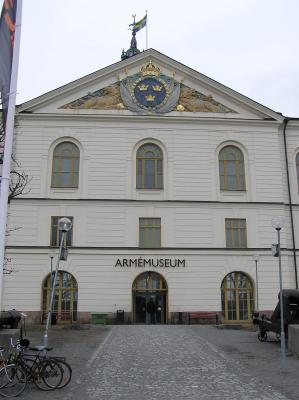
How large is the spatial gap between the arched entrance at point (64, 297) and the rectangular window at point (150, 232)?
5.06 metres

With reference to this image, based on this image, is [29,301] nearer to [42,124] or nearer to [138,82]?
[42,124]

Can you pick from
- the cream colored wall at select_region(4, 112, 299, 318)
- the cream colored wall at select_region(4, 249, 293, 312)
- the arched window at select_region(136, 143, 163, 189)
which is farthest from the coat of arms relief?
the cream colored wall at select_region(4, 249, 293, 312)

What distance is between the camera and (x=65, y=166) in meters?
33.7

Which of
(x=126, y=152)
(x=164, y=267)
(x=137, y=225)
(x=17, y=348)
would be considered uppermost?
(x=126, y=152)

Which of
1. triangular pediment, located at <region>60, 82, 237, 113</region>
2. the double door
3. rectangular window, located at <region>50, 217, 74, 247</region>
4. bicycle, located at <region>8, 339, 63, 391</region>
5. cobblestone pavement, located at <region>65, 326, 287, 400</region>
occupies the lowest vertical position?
cobblestone pavement, located at <region>65, 326, 287, 400</region>

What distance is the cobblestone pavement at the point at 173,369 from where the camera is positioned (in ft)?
34.4

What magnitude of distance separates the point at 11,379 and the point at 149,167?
24775mm

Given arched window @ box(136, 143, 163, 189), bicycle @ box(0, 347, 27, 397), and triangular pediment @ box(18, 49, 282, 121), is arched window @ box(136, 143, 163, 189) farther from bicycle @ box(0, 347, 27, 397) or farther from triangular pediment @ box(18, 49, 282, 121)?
bicycle @ box(0, 347, 27, 397)

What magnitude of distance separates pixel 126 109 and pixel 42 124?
5.76 metres

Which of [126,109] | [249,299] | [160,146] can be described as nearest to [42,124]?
[126,109]

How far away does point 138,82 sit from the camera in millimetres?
34844

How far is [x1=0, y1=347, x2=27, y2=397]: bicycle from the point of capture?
1004 cm

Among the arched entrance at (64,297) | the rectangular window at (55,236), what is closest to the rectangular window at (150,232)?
the rectangular window at (55,236)

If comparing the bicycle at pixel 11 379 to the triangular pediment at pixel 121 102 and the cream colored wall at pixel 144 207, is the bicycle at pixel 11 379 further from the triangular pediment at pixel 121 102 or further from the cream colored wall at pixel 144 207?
the triangular pediment at pixel 121 102
